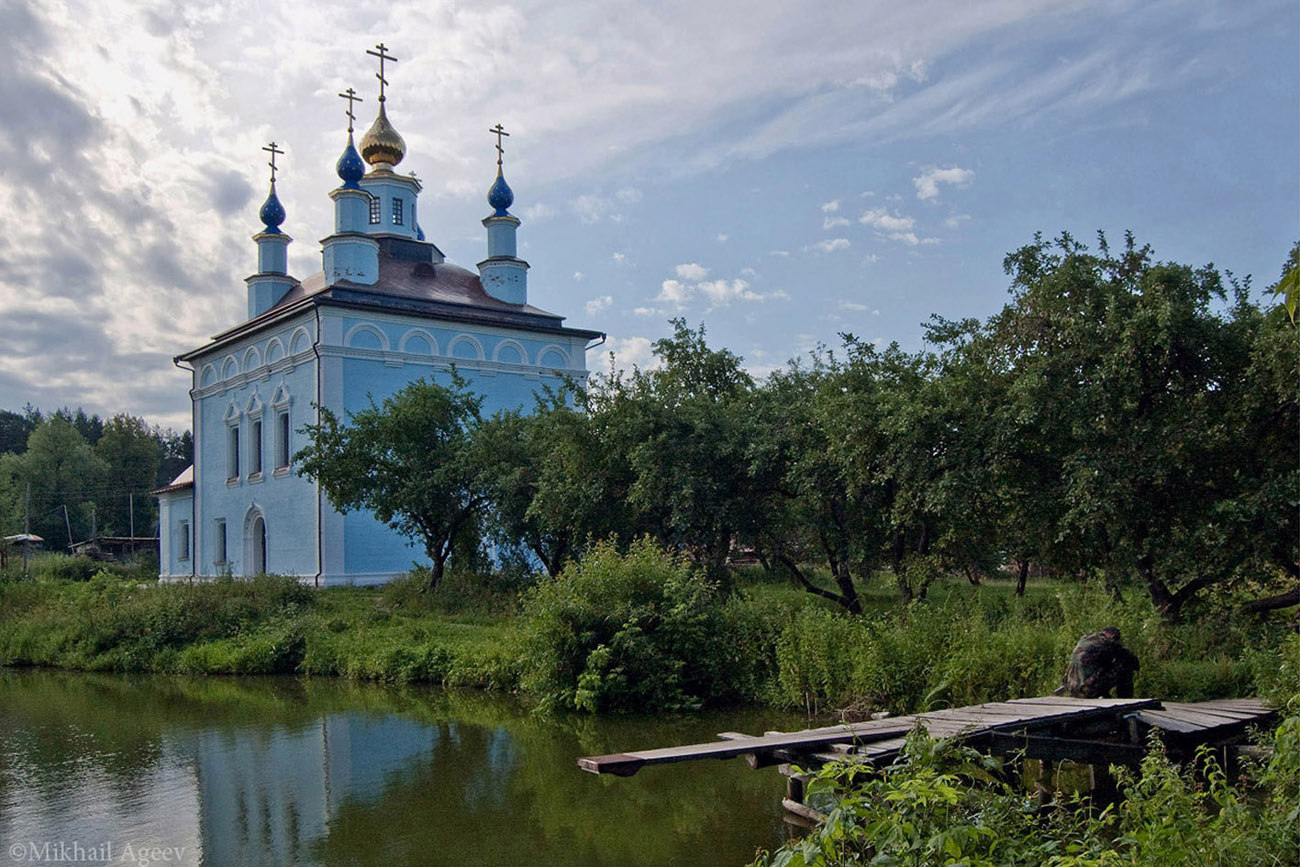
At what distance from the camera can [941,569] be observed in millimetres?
14438

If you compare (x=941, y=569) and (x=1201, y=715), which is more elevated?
(x=941, y=569)

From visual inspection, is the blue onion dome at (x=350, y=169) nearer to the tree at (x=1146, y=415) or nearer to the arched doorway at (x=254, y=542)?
the arched doorway at (x=254, y=542)

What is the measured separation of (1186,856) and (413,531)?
20784 mm

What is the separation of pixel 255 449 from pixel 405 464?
38.7 ft

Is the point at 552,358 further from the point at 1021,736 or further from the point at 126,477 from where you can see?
the point at 126,477

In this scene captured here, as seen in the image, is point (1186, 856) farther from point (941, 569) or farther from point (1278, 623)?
point (941, 569)

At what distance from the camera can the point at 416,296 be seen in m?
29.8

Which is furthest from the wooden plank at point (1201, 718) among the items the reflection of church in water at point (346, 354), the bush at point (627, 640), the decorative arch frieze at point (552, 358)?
the decorative arch frieze at point (552, 358)

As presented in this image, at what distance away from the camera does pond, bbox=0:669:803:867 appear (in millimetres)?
7941

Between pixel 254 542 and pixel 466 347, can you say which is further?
pixel 254 542

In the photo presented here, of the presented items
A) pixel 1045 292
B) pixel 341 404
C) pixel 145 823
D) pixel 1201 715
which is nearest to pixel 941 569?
pixel 1045 292

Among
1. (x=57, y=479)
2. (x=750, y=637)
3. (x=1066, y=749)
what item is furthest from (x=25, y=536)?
(x=1066, y=749)

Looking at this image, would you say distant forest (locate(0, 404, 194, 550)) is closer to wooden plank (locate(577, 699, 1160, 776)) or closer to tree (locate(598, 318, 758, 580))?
tree (locate(598, 318, 758, 580))

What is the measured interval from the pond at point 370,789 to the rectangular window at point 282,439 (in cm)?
1535
